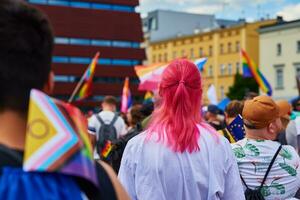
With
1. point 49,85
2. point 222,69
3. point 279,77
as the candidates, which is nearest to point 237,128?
point 49,85

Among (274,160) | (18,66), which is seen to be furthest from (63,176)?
(274,160)

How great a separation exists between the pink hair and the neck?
1.90 meters

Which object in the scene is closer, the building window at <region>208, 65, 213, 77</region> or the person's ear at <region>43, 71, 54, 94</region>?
the person's ear at <region>43, 71, 54, 94</region>

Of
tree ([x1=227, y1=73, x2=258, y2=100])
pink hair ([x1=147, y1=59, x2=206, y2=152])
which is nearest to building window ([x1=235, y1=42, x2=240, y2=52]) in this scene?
tree ([x1=227, y1=73, x2=258, y2=100])

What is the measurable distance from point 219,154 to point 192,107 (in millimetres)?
342

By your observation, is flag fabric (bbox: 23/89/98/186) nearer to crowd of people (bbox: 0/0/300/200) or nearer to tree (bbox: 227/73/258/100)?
crowd of people (bbox: 0/0/300/200)

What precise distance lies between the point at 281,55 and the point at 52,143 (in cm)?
7025

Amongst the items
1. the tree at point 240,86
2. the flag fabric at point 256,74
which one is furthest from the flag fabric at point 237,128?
the tree at point 240,86

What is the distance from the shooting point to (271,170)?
12.9ft

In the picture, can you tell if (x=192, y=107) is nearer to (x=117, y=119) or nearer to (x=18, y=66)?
(x=18, y=66)

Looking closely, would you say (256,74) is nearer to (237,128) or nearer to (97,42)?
(237,128)

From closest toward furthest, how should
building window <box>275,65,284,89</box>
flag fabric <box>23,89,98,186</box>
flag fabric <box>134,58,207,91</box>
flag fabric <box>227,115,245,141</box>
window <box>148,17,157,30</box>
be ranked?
flag fabric <box>23,89,98,186</box> < flag fabric <box>227,115,245,141</box> < flag fabric <box>134,58,207,91</box> < building window <box>275,65,284,89</box> < window <box>148,17,157,30</box>

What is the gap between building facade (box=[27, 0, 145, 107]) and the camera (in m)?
66.8

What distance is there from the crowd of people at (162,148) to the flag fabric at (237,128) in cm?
93
